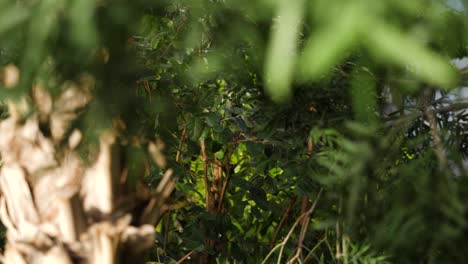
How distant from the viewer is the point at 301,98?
1438mm

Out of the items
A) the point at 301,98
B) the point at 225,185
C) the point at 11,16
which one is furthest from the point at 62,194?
the point at 225,185

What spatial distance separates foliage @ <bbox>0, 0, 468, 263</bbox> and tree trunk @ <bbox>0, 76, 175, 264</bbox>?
0.07m

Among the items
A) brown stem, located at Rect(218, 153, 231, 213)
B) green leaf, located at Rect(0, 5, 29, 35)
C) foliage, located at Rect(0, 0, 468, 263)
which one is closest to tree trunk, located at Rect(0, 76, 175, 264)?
foliage, located at Rect(0, 0, 468, 263)

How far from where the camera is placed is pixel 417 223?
1.02 m

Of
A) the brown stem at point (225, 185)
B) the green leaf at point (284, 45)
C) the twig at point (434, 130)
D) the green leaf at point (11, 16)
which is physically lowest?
the brown stem at point (225, 185)

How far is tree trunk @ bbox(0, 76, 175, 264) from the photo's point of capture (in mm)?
1052

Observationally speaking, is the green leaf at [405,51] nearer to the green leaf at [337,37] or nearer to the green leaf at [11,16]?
the green leaf at [337,37]

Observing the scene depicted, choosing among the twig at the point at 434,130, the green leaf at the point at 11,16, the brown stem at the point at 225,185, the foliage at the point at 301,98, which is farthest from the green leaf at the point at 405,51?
the brown stem at the point at 225,185

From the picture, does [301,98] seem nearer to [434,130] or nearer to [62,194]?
[434,130]

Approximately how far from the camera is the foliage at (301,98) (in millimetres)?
671

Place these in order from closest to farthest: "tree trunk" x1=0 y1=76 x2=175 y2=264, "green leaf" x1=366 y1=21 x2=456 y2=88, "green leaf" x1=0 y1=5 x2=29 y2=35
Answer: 1. "green leaf" x1=366 y1=21 x2=456 y2=88
2. "green leaf" x1=0 y1=5 x2=29 y2=35
3. "tree trunk" x1=0 y1=76 x2=175 y2=264

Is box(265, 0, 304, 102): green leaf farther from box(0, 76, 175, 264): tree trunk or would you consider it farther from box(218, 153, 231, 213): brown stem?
box(218, 153, 231, 213): brown stem

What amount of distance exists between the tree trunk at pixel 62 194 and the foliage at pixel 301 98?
0.22 feet

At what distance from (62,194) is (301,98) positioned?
0.57 meters
